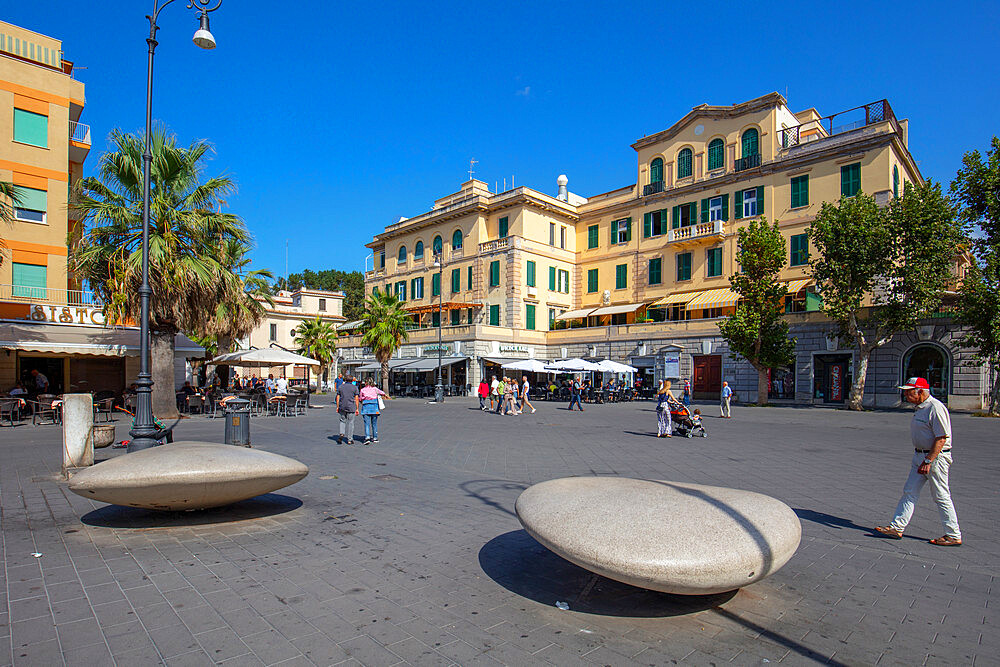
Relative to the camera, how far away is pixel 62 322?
21656 millimetres

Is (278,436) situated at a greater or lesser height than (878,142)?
lesser

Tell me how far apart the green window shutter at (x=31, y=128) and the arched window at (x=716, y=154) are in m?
36.2

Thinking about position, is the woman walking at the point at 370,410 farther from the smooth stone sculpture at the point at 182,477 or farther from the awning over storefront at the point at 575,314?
the awning over storefront at the point at 575,314

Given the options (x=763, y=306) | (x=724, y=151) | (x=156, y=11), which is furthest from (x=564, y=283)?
(x=156, y=11)

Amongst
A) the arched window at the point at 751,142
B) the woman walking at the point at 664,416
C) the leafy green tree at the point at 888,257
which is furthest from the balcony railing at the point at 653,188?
the woman walking at the point at 664,416

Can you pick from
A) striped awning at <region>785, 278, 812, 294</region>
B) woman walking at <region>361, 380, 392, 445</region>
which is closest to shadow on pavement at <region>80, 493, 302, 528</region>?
woman walking at <region>361, 380, 392, 445</region>

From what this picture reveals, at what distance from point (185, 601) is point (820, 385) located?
108 feet

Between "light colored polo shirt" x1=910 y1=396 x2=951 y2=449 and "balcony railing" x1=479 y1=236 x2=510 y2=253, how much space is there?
1497 inches

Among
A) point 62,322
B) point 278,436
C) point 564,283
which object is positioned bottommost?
point 278,436

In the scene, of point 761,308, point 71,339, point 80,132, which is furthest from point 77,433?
point 761,308

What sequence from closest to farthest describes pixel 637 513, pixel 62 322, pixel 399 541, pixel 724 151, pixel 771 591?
pixel 637 513, pixel 771 591, pixel 399 541, pixel 62 322, pixel 724 151

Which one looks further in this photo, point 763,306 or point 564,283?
point 564,283

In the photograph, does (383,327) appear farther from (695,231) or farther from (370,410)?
(370,410)

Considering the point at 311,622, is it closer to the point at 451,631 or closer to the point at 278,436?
the point at 451,631
